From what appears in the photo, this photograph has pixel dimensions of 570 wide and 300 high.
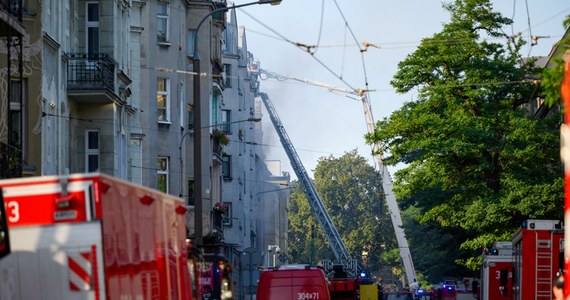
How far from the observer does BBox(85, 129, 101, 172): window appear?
121 ft

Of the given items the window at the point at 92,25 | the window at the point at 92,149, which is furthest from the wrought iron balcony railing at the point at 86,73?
the window at the point at 92,149

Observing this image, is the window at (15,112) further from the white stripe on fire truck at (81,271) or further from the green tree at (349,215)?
the green tree at (349,215)

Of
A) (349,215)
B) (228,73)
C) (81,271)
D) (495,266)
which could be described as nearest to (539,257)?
(495,266)

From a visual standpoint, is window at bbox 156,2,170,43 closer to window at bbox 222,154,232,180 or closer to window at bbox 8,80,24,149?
window at bbox 8,80,24,149

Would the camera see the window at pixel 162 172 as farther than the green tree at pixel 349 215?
No

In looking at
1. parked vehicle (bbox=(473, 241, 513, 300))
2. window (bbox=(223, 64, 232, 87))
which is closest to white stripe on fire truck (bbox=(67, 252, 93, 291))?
parked vehicle (bbox=(473, 241, 513, 300))

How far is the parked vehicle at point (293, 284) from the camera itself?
3064 centimetres

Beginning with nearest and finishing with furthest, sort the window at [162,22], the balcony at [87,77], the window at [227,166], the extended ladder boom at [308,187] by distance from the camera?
the balcony at [87,77]
the window at [162,22]
the window at [227,166]
the extended ladder boom at [308,187]

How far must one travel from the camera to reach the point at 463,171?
53281 millimetres

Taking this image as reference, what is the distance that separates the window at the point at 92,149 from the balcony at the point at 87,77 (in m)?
1.05

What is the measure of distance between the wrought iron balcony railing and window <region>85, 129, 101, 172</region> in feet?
5.10

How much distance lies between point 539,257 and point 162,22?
25560 millimetres

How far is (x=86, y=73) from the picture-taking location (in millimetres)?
35875

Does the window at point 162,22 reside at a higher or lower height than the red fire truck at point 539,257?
higher
